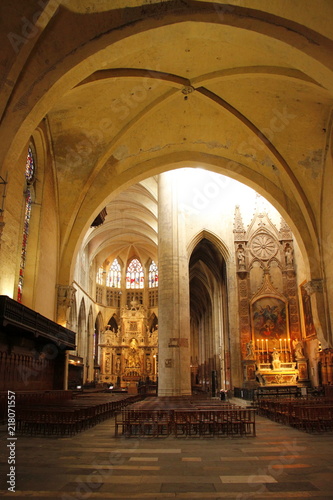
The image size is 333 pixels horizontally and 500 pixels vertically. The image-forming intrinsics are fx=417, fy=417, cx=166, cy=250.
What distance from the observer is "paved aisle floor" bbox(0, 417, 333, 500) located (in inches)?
194

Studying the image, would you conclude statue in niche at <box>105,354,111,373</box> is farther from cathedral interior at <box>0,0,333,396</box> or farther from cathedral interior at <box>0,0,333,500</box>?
cathedral interior at <box>0,0,333,500</box>

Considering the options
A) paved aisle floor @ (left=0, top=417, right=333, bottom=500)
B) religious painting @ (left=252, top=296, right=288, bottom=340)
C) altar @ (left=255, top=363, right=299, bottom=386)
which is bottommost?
paved aisle floor @ (left=0, top=417, right=333, bottom=500)

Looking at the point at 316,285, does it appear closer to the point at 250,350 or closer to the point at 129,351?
the point at 250,350

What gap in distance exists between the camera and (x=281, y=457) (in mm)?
6926

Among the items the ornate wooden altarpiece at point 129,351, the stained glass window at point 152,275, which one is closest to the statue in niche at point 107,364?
the ornate wooden altarpiece at point 129,351

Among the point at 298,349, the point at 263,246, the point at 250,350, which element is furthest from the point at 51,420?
the point at 263,246

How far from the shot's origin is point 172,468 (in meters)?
6.13

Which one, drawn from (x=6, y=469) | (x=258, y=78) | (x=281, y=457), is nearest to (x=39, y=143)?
(x=258, y=78)

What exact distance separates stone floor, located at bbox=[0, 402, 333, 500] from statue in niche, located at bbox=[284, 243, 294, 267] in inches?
739

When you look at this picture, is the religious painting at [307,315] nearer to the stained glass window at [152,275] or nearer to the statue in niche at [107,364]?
the statue in niche at [107,364]

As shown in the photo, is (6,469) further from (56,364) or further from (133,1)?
(56,364)

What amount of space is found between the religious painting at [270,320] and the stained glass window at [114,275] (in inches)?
991

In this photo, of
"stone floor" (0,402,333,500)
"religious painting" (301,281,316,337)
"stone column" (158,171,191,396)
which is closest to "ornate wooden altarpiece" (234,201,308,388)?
"religious painting" (301,281,316,337)

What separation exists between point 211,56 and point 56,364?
1328cm
